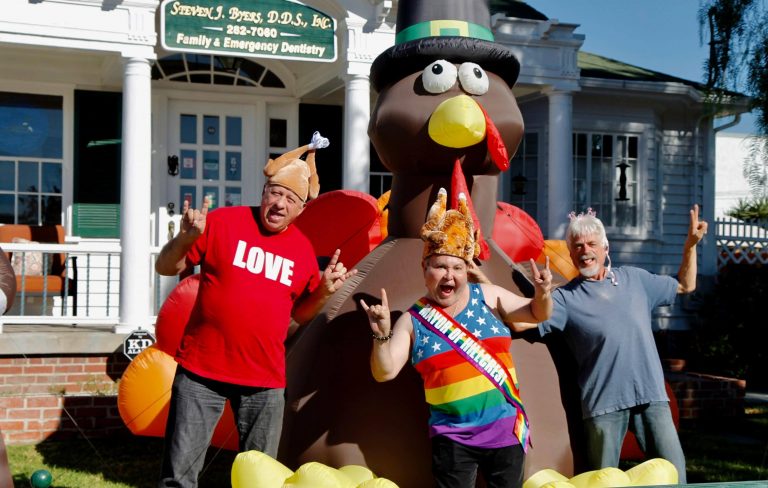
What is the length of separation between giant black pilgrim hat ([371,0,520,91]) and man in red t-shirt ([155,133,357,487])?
2.71 feet

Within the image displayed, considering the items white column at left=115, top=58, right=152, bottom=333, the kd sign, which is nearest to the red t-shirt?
the kd sign

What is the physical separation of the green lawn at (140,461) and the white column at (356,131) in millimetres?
3646

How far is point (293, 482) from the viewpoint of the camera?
9.80ft

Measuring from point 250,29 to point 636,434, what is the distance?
6.39 m

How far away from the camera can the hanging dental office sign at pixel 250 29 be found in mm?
8484

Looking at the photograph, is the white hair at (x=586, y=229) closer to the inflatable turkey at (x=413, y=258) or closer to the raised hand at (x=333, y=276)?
the inflatable turkey at (x=413, y=258)

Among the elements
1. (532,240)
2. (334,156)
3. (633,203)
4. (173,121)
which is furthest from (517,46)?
(532,240)

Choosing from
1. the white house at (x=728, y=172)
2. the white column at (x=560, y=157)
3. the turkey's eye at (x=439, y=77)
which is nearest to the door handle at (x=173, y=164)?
the white column at (x=560, y=157)

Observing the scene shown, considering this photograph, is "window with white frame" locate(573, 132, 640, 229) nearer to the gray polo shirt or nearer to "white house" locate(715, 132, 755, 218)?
the gray polo shirt

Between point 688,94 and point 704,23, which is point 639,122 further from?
point 704,23

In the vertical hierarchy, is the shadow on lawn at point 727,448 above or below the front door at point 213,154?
below

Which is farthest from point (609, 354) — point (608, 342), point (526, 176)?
point (526, 176)

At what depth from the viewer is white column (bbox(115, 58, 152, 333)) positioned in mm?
8227

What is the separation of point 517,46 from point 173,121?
13.9ft
